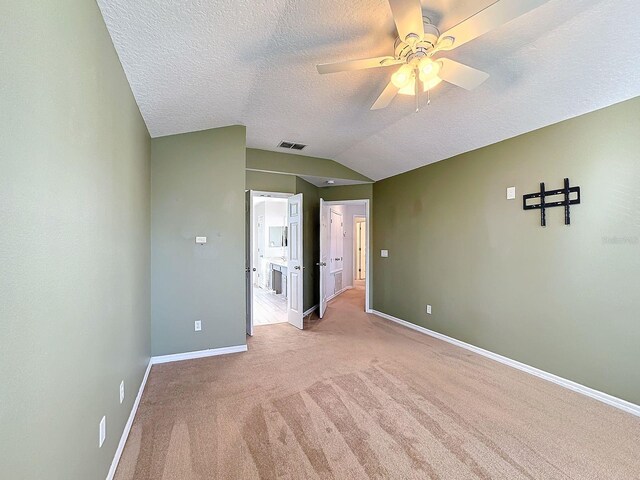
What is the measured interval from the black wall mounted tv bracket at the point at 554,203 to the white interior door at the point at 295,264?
2886 millimetres

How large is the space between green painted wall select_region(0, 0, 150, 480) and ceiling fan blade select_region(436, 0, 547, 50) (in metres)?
1.78

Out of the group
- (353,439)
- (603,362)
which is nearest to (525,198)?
(603,362)

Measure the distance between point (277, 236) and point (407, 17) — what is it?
7164 mm

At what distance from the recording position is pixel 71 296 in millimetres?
1248

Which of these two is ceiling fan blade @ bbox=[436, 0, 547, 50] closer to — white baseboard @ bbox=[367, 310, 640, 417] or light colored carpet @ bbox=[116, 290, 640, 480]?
light colored carpet @ bbox=[116, 290, 640, 480]

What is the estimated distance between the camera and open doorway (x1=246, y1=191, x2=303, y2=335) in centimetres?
449

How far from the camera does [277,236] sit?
333 inches

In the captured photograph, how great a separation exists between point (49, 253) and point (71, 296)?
275 mm

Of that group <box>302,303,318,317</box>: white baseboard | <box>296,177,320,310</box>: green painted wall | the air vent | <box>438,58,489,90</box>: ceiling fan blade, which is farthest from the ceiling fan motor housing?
<box>302,303,318,317</box>: white baseboard

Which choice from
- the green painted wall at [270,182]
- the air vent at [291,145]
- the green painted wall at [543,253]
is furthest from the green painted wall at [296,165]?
the green painted wall at [543,253]

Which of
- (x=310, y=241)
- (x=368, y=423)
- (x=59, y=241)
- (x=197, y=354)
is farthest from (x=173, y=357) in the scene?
(x=310, y=241)

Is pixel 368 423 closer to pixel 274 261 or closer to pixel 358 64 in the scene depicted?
pixel 358 64

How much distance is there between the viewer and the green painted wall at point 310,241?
5348 mm

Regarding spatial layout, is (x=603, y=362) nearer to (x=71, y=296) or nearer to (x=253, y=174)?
(x=71, y=296)
